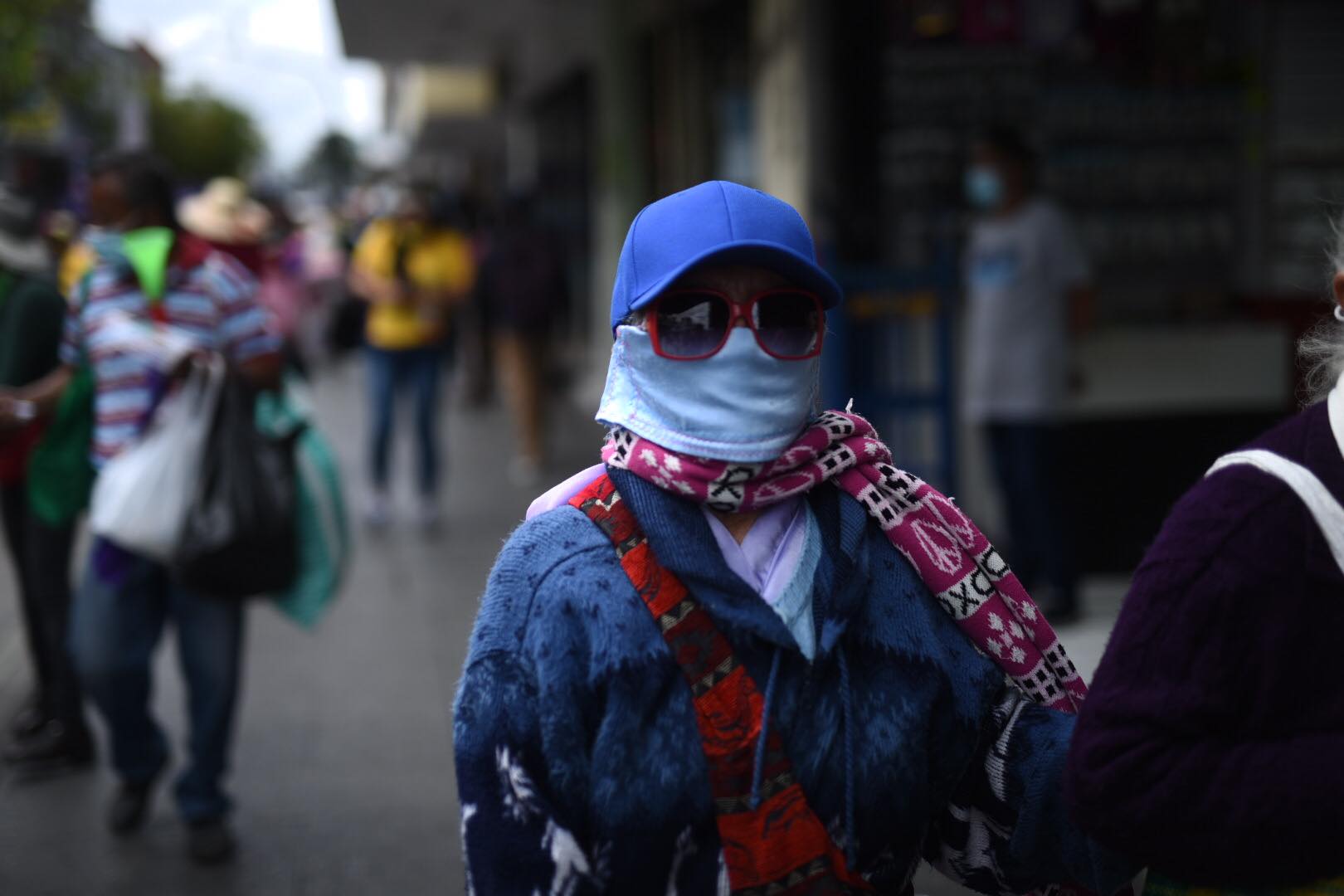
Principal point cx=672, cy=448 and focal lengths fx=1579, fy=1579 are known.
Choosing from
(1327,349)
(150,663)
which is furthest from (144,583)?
(1327,349)

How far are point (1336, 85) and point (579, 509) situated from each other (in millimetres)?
7823

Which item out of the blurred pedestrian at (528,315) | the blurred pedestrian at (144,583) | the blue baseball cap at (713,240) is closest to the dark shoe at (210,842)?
the blurred pedestrian at (144,583)

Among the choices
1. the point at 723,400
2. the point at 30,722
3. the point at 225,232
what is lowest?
the point at 30,722

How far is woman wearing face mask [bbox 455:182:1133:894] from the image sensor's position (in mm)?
1839

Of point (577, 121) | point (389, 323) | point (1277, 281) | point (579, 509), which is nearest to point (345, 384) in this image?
point (577, 121)

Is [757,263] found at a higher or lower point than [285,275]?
higher

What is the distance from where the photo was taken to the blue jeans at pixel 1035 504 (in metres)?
6.30

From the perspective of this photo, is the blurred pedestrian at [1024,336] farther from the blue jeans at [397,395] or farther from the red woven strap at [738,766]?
the red woven strap at [738,766]

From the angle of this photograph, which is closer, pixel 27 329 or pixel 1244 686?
pixel 1244 686

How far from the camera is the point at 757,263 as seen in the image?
1.88 m

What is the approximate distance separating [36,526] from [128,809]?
44.6 inches

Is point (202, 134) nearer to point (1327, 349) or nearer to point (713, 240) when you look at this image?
point (713, 240)

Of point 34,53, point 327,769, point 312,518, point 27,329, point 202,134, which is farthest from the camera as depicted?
point 202,134

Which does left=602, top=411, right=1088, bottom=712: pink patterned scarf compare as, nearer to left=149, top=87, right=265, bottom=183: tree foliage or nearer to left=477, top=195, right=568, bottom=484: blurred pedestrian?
left=477, top=195, right=568, bottom=484: blurred pedestrian
